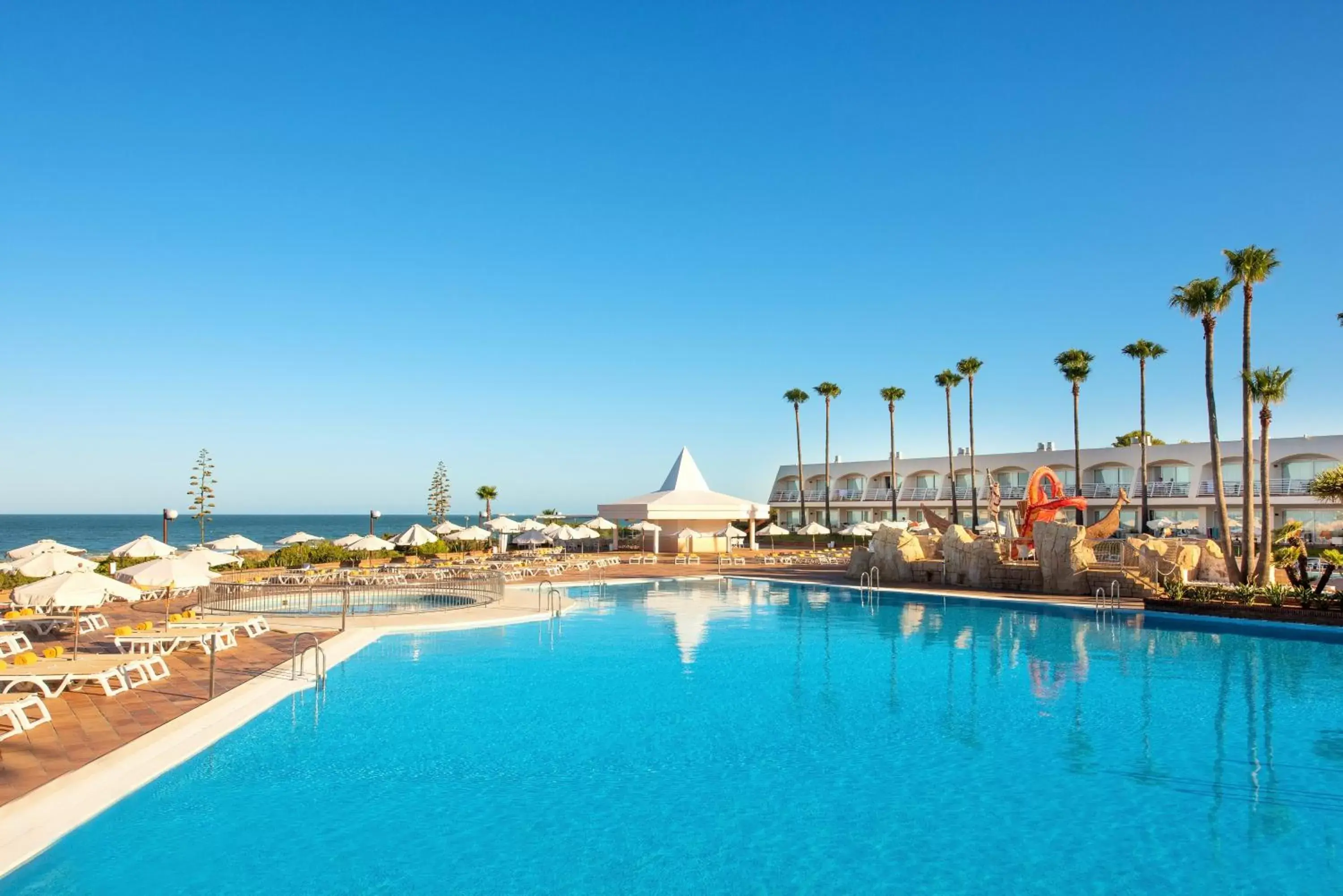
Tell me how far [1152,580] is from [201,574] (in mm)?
23444

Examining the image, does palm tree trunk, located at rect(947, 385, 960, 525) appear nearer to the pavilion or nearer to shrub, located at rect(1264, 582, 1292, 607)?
the pavilion

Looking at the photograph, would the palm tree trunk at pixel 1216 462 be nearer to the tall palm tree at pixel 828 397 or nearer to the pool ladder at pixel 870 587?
the pool ladder at pixel 870 587

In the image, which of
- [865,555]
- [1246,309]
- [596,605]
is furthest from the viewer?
[865,555]

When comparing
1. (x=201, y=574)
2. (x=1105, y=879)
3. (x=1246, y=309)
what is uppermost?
(x=1246, y=309)

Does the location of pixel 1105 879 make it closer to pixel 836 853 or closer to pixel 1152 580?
pixel 836 853

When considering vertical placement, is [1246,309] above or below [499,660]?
above

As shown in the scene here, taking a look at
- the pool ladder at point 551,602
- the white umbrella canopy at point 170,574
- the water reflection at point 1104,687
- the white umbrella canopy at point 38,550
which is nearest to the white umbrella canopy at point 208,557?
the white umbrella canopy at point 170,574

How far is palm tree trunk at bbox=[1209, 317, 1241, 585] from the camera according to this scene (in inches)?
923

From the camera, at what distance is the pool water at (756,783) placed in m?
7.37

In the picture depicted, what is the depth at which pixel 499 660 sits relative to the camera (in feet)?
53.6

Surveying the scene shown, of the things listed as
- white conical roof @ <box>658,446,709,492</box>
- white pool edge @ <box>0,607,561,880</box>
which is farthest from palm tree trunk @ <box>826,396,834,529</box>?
white pool edge @ <box>0,607,561,880</box>

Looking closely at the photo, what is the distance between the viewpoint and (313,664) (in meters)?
14.7

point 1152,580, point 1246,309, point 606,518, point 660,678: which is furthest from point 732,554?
point 660,678

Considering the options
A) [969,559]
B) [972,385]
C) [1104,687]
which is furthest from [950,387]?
[1104,687]
